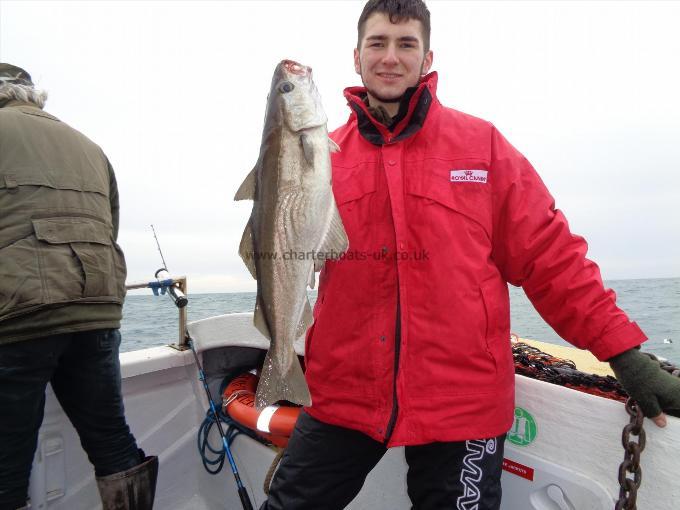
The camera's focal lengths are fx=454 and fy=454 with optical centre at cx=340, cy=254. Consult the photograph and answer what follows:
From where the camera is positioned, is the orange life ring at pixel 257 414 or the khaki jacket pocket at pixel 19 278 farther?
the orange life ring at pixel 257 414

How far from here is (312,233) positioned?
6.82 ft

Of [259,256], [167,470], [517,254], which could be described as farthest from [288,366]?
[167,470]

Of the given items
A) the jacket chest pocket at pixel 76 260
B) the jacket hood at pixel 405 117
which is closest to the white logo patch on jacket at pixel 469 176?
the jacket hood at pixel 405 117

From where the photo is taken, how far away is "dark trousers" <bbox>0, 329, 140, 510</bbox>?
2.52 meters

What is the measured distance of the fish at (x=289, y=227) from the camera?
2088 mm

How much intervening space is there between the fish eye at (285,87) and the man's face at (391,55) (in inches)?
18.2

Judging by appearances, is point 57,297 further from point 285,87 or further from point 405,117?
point 405,117

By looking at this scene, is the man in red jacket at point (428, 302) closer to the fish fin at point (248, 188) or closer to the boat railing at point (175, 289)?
the fish fin at point (248, 188)

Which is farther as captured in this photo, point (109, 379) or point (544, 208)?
point (109, 379)

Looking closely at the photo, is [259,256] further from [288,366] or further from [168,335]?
[168,335]

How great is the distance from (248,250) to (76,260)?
123 cm

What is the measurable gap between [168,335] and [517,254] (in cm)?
1322

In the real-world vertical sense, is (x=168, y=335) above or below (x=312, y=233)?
below

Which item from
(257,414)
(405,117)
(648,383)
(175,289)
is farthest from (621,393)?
(175,289)
